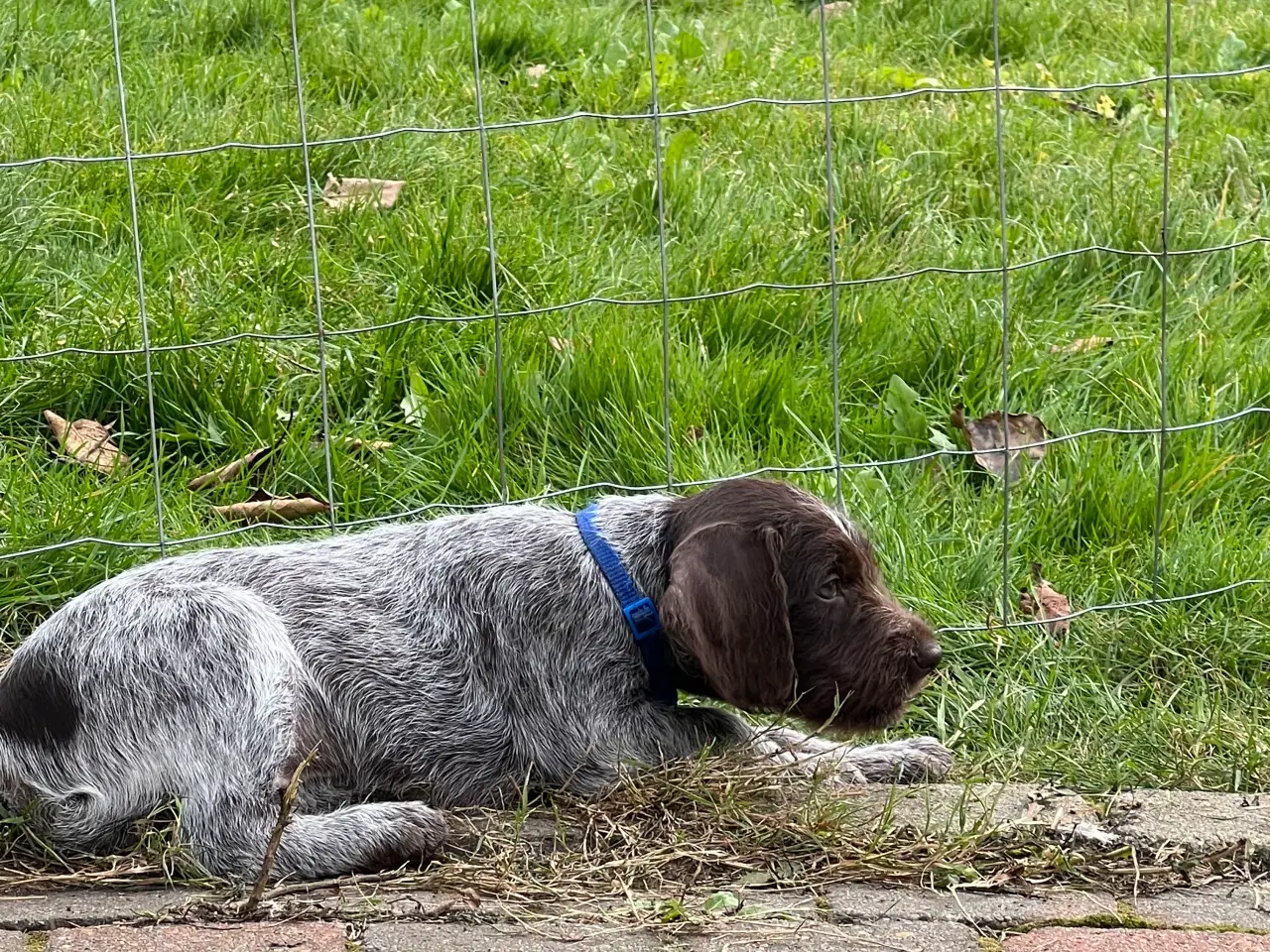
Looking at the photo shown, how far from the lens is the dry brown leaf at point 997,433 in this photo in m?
5.34

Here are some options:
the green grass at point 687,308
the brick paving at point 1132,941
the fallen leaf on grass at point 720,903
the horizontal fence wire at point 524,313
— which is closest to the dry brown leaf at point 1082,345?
the green grass at point 687,308

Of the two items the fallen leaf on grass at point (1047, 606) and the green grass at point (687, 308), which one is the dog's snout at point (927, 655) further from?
the fallen leaf on grass at point (1047, 606)

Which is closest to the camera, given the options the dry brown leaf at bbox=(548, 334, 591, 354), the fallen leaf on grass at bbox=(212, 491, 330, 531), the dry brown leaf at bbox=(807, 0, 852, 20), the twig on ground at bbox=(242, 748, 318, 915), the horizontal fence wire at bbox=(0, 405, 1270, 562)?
the twig on ground at bbox=(242, 748, 318, 915)

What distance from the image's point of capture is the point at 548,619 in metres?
4.11

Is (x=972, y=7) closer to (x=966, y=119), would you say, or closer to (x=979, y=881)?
(x=966, y=119)

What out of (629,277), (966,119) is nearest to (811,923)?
(629,277)

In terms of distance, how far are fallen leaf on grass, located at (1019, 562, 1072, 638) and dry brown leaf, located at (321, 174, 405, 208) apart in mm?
2719

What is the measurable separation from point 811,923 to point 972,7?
5772 millimetres

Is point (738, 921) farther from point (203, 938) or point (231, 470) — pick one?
point (231, 470)

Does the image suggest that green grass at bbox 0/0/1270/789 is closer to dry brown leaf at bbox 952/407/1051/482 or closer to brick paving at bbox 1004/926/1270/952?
dry brown leaf at bbox 952/407/1051/482

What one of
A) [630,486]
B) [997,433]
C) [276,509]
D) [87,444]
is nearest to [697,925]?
[630,486]

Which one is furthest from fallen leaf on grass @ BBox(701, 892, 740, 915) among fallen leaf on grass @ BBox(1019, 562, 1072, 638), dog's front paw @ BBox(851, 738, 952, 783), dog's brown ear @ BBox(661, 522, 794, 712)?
fallen leaf on grass @ BBox(1019, 562, 1072, 638)

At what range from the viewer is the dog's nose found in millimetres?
4074

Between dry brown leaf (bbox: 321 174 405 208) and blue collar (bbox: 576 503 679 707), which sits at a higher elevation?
dry brown leaf (bbox: 321 174 405 208)
